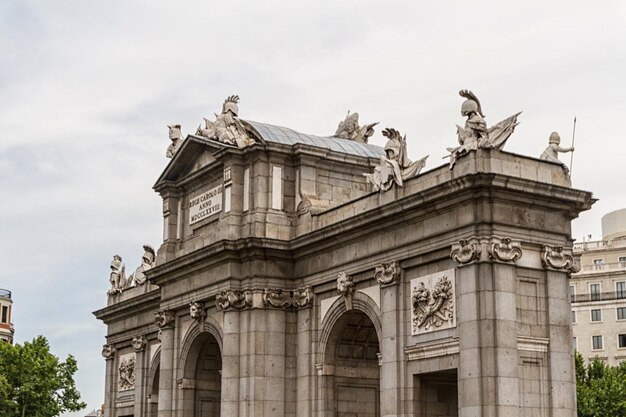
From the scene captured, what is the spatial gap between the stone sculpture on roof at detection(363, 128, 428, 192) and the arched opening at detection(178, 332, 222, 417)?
1079cm

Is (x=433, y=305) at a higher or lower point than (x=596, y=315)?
lower

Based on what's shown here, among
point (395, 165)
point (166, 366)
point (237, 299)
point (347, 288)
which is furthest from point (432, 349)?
point (166, 366)

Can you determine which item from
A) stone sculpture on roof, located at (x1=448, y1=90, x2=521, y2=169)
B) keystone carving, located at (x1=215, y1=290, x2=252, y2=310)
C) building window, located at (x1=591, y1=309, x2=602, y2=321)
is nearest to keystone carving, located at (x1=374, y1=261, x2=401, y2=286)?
stone sculpture on roof, located at (x1=448, y1=90, x2=521, y2=169)

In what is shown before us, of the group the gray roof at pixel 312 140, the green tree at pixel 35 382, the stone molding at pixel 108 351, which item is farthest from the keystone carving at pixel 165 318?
the green tree at pixel 35 382

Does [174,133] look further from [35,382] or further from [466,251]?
[35,382]

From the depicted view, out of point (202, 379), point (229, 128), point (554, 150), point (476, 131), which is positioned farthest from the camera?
point (202, 379)

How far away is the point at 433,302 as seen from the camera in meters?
32.2

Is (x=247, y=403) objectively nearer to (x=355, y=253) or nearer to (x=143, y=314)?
(x=355, y=253)

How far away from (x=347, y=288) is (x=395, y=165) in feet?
14.6

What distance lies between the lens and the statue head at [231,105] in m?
41.1

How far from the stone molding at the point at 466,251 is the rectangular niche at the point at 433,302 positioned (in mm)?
750

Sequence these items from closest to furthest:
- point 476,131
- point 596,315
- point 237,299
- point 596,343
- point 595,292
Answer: point 476,131 < point 237,299 < point 596,343 < point 596,315 < point 595,292

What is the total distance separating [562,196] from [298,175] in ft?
36.5

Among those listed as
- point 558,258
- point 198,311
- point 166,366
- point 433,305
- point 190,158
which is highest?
point 190,158
